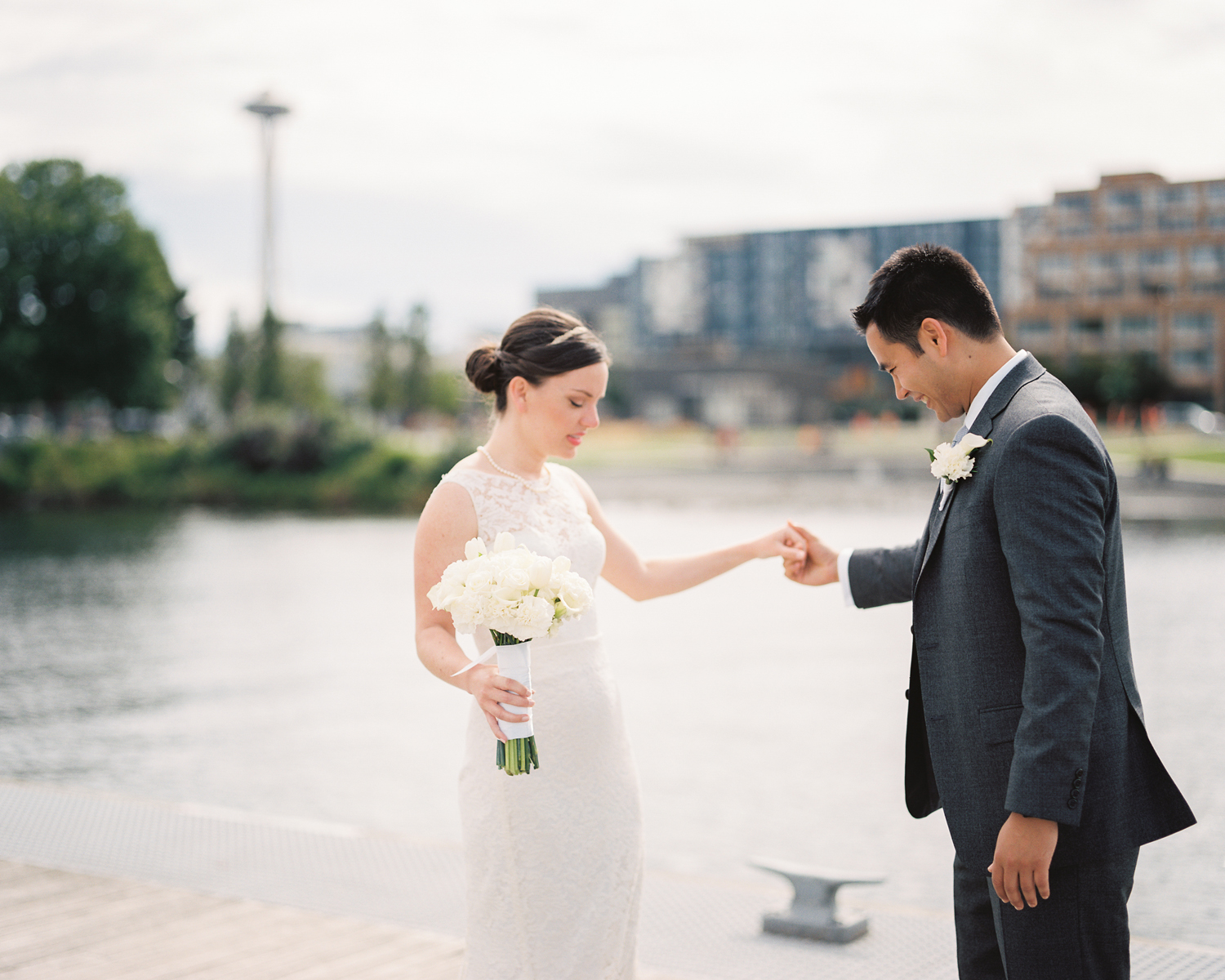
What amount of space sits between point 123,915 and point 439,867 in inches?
49.3

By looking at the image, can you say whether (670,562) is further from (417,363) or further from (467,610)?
(417,363)

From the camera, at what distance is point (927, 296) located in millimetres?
2729

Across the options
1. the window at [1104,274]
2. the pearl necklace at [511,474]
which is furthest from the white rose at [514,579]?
the window at [1104,274]

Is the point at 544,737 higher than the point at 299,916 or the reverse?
higher

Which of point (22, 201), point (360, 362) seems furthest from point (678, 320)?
point (22, 201)

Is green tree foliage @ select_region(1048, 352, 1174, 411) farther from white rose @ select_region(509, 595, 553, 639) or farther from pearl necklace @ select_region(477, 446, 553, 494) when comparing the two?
white rose @ select_region(509, 595, 553, 639)

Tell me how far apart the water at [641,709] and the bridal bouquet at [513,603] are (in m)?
3.10

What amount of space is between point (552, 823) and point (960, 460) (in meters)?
1.42

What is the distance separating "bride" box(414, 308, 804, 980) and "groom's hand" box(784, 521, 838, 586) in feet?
2.66

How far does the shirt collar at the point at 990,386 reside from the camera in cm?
276

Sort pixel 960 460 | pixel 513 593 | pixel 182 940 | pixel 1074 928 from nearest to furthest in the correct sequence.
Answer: pixel 1074 928 → pixel 960 460 → pixel 513 593 → pixel 182 940

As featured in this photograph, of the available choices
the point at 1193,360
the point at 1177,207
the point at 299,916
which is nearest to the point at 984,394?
the point at 299,916

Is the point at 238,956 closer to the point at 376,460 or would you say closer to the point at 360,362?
the point at 376,460

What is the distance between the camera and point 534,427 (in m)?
3.40
